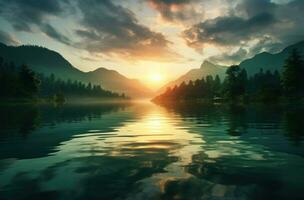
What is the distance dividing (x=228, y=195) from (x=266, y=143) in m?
12.3

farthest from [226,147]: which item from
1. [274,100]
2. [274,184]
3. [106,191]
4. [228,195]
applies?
[274,100]

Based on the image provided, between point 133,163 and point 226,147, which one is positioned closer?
point 133,163

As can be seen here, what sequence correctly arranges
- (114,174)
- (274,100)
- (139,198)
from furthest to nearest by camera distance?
(274,100) < (114,174) < (139,198)

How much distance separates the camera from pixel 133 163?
14867 millimetres

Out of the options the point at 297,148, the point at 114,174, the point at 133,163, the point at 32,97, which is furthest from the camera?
the point at 32,97

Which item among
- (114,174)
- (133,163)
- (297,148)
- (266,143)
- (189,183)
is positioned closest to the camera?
(189,183)

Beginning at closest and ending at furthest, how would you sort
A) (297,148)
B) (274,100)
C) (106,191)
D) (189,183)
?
(106,191)
(189,183)
(297,148)
(274,100)

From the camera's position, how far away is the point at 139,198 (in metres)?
9.59

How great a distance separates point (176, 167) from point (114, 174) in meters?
2.84

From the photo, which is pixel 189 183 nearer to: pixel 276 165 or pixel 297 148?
pixel 276 165

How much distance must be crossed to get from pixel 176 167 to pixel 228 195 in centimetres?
414

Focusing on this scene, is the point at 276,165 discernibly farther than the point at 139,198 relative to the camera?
Yes

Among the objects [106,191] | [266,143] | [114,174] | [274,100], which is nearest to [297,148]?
[266,143]

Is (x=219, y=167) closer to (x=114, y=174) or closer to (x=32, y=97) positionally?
(x=114, y=174)
